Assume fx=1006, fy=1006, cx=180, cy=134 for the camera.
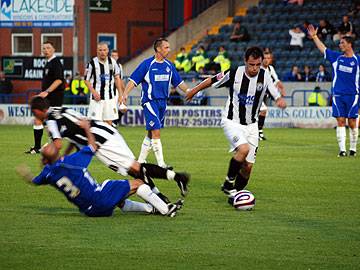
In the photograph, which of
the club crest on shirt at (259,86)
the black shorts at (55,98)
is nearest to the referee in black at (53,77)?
the black shorts at (55,98)

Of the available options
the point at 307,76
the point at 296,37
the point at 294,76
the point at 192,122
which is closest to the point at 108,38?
the point at 296,37

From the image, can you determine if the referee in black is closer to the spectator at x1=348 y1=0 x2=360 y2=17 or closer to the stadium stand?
the stadium stand

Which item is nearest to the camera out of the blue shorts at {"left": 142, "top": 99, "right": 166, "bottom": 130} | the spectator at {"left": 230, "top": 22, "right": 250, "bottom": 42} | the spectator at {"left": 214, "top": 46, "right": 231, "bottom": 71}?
the blue shorts at {"left": 142, "top": 99, "right": 166, "bottom": 130}

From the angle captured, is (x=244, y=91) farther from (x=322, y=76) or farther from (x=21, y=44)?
(x=21, y=44)

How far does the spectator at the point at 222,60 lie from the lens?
35.7 m

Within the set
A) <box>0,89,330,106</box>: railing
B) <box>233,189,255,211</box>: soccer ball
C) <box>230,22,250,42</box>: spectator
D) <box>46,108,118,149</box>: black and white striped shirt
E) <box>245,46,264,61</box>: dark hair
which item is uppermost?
<box>230,22,250,42</box>: spectator

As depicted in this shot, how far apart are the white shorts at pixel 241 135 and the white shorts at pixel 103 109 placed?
6.95m

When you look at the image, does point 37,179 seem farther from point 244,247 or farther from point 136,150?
point 136,150

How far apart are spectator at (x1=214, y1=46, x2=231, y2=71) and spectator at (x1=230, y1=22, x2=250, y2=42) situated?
189cm

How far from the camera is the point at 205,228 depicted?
10.5 meters

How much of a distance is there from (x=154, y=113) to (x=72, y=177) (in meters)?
6.38

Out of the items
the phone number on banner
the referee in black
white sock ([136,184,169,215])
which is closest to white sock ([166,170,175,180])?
white sock ([136,184,169,215])

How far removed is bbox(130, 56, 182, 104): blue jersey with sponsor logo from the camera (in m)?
17.1

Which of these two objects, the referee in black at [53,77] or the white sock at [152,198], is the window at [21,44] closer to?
the referee in black at [53,77]
